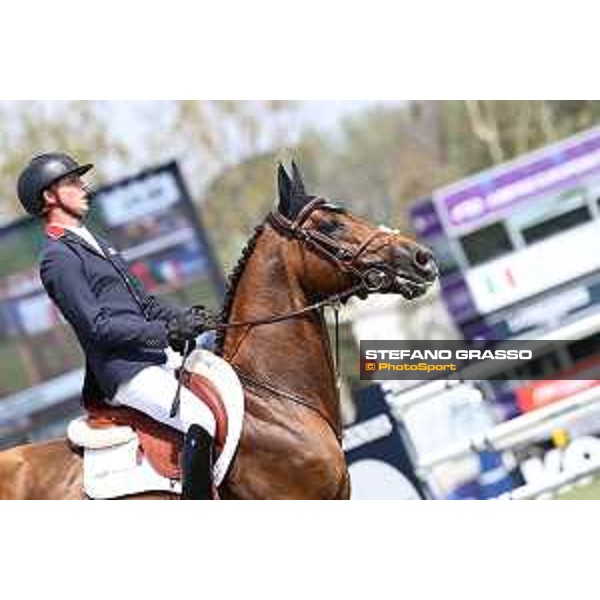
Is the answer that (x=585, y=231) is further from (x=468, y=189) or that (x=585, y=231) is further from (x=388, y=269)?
(x=388, y=269)

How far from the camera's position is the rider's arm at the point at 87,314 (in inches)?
164

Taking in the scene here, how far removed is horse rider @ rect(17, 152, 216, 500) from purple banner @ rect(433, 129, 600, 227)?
4.61 ft

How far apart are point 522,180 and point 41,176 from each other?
6.85 feet

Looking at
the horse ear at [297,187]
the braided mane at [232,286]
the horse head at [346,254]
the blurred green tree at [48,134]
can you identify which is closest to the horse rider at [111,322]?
the braided mane at [232,286]

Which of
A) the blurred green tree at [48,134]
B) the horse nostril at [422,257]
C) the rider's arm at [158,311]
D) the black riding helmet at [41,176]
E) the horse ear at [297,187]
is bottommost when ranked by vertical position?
the horse nostril at [422,257]

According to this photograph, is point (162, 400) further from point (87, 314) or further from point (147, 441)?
point (87, 314)

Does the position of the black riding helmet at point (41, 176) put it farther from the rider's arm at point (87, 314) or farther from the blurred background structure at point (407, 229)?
the blurred background structure at point (407, 229)

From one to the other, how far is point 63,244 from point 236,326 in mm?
696

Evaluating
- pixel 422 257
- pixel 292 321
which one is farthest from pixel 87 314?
pixel 422 257

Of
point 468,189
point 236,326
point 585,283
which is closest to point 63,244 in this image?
point 236,326

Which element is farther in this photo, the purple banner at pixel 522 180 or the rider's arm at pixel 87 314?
the purple banner at pixel 522 180

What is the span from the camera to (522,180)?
17.5ft

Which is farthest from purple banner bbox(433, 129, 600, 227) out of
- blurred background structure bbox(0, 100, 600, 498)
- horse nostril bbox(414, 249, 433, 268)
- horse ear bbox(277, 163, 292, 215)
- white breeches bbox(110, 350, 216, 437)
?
white breeches bbox(110, 350, 216, 437)

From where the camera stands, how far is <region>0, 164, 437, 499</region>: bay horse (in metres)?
4.43
